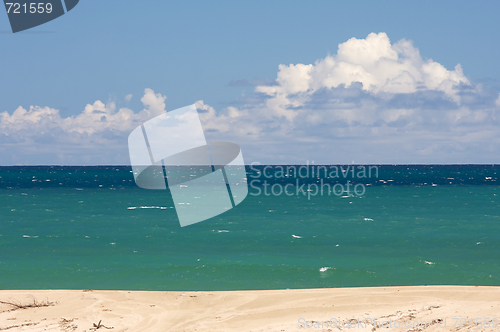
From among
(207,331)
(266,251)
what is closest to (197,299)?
(207,331)

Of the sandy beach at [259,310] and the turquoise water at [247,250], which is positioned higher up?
the sandy beach at [259,310]

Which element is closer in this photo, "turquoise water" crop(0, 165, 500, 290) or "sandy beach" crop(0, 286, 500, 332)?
"sandy beach" crop(0, 286, 500, 332)

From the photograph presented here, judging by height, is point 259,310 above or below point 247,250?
above

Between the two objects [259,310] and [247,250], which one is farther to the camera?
[247,250]

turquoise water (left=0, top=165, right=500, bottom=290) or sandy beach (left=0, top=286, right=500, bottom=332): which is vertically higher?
sandy beach (left=0, top=286, right=500, bottom=332)

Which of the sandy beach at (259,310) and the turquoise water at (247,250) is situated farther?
the turquoise water at (247,250)

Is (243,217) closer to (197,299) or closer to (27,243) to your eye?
(27,243)

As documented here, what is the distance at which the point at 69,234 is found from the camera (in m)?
24.7

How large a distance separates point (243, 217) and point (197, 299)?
20.4 metres

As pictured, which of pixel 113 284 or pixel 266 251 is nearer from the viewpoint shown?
pixel 113 284

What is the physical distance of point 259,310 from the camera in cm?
1123

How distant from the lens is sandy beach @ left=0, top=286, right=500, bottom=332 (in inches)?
380

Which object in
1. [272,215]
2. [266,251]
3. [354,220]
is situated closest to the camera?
[266,251]

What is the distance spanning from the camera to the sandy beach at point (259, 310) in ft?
31.7
